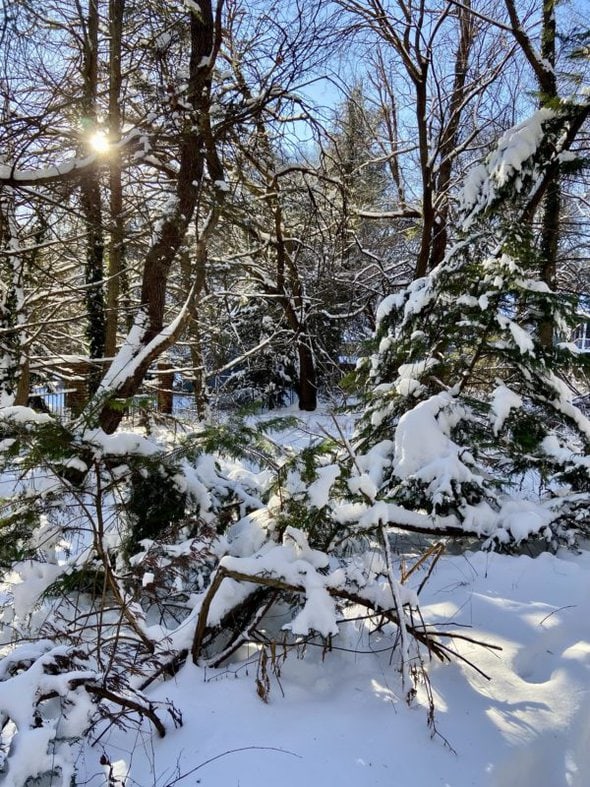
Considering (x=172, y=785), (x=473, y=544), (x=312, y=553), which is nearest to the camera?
(x=172, y=785)

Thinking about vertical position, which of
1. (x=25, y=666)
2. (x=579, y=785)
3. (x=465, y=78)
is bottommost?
(x=579, y=785)

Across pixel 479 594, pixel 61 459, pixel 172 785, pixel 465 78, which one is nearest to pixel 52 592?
pixel 61 459

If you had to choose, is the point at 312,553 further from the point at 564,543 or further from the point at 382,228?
the point at 382,228

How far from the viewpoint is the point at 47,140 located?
418cm

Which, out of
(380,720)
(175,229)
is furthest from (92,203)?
(380,720)

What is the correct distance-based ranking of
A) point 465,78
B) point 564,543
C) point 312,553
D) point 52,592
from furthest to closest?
point 465,78
point 564,543
point 52,592
point 312,553

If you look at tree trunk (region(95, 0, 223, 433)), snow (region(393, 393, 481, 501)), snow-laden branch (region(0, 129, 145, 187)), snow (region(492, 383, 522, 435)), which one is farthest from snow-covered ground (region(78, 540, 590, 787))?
snow-laden branch (region(0, 129, 145, 187))

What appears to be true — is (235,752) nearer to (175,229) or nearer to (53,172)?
(53,172)

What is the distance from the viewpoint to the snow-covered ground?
5.35 ft

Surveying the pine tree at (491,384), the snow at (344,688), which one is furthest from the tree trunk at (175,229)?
the pine tree at (491,384)

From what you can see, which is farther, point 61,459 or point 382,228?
point 382,228

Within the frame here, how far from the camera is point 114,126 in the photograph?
12.4 feet

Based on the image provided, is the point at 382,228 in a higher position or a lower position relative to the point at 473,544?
higher

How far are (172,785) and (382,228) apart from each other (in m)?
13.0
